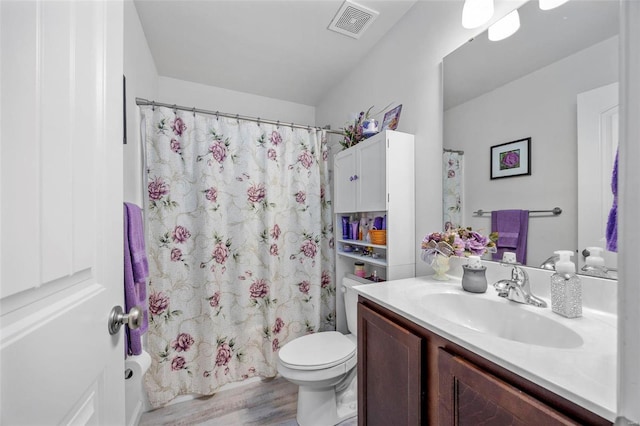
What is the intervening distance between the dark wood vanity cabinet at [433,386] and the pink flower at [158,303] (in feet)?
4.11

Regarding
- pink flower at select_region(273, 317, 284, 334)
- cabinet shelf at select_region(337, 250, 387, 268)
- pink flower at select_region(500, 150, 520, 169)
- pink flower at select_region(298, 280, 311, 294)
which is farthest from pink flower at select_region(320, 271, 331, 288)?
pink flower at select_region(500, 150, 520, 169)

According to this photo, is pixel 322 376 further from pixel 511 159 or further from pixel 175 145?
pixel 175 145

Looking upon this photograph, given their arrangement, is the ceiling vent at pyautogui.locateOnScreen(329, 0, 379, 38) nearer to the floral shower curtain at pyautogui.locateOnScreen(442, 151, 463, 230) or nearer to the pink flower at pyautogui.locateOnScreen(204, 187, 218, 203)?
the floral shower curtain at pyautogui.locateOnScreen(442, 151, 463, 230)

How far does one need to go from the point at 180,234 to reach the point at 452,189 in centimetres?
164

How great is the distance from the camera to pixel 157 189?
1.60 m

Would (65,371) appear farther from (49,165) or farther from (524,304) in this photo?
(524,304)

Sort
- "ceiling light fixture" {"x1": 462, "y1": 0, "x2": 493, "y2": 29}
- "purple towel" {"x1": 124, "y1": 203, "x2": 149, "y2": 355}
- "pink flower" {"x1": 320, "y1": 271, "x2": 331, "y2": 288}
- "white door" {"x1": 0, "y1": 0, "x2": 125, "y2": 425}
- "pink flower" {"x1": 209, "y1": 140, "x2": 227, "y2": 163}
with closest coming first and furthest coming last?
1. "white door" {"x1": 0, "y1": 0, "x2": 125, "y2": 425}
2. "purple towel" {"x1": 124, "y1": 203, "x2": 149, "y2": 355}
3. "ceiling light fixture" {"x1": 462, "y1": 0, "x2": 493, "y2": 29}
4. "pink flower" {"x1": 209, "y1": 140, "x2": 227, "y2": 163}
5. "pink flower" {"x1": 320, "y1": 271, "x2": 331, "y2": 288}

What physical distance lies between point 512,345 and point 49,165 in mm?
975

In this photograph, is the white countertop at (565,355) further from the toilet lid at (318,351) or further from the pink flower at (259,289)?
the pink flower at (259,289)

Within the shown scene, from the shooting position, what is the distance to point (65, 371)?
0.40 m

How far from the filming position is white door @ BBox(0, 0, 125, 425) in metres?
0.32

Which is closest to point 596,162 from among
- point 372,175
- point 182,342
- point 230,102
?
point 372,175

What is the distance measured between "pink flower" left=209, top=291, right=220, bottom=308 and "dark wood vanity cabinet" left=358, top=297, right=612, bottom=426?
1089 mm

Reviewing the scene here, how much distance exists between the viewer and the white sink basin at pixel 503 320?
2.38ft
